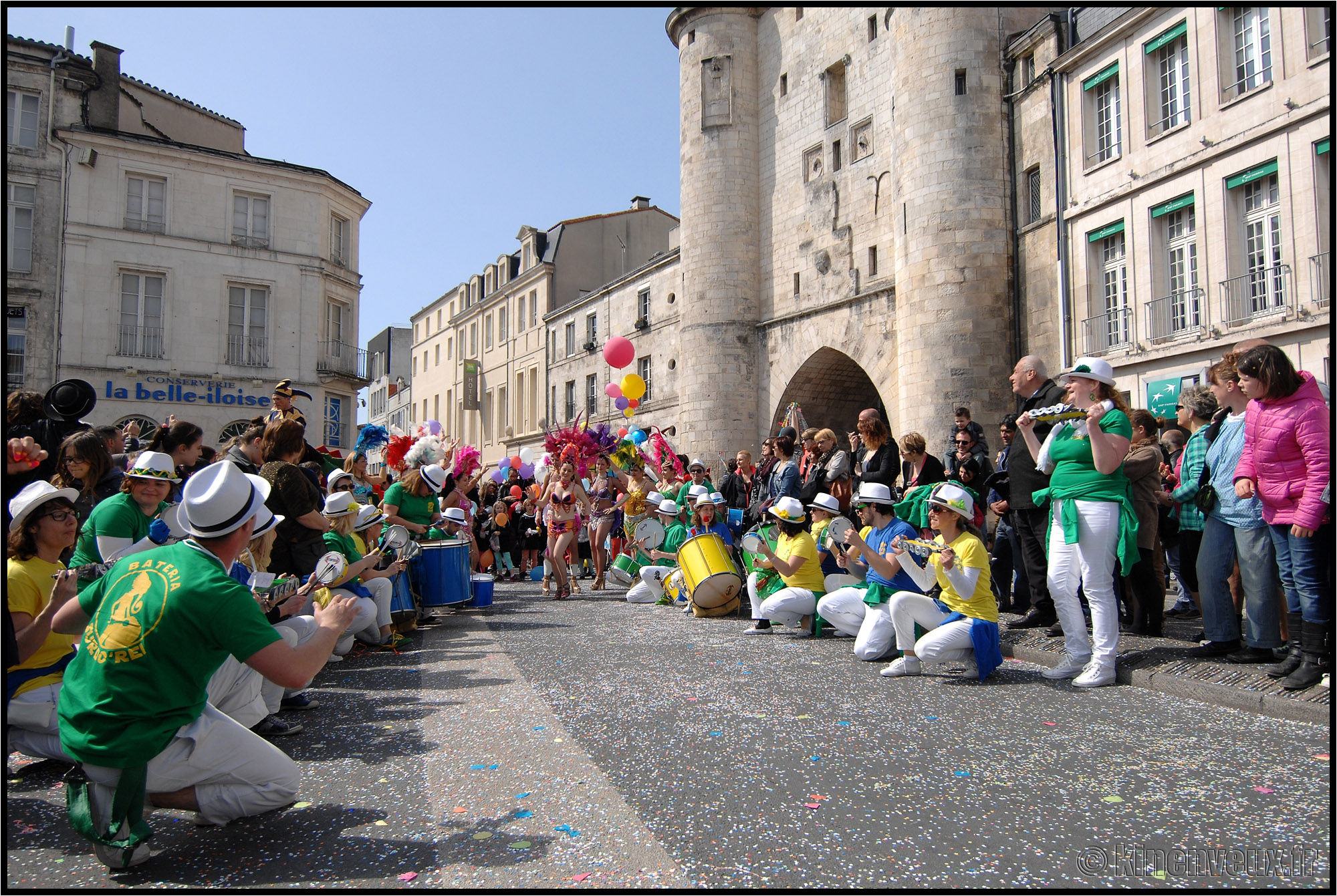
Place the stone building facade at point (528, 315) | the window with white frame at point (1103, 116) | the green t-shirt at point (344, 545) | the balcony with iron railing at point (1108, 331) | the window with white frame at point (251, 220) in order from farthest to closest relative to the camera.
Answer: the stone building facade at point (528, 315) < the window with white frame at point (251, 220) < the window with white frame at point (1103, 116) < the balcony with iron railing at point (1108, 331) < the green t-shirt at point (344, 545)

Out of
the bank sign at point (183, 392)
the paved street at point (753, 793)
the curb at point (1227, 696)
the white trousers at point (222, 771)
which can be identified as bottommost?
the paved street at point (753, 793)

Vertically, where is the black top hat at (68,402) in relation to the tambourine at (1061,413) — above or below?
above

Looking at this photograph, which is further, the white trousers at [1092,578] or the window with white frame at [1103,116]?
the window with white frame at [1103,116]

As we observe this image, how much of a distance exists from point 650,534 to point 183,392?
19.5 meters

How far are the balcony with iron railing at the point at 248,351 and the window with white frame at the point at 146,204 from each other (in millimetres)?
3756

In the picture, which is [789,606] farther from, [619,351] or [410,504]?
[619,351]

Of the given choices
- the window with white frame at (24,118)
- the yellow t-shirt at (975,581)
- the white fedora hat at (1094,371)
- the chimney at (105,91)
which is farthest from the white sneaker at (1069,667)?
the window with white frame at (24,118)

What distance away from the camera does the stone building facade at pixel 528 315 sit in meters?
41.8

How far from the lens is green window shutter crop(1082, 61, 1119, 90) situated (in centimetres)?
1678

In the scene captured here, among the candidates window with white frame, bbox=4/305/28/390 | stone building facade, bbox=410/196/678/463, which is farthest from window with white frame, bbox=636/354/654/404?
window with white frame, bbox=4/305/28/390

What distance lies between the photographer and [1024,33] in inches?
758

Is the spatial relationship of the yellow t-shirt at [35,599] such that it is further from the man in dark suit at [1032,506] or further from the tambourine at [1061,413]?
the man in dark suit at [1032,506]

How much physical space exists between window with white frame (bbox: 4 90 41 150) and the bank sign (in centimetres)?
699

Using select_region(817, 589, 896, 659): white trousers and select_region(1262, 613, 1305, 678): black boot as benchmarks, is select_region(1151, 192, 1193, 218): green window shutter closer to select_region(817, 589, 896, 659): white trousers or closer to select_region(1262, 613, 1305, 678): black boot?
select_region(817, 589, 896, 659): white trousers
